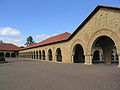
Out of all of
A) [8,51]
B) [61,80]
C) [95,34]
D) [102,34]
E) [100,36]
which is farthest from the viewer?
[8,51]

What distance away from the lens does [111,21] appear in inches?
554

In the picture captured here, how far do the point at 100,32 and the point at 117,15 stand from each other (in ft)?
8.79

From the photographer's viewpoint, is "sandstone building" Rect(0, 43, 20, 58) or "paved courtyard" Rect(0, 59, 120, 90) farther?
"sandstone building" Rect(0, 43, 20, 58)

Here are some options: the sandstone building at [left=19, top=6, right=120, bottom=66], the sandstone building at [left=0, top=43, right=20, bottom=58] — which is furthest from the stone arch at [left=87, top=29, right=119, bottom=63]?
the sandstone building at [left=0, top=43, right=20, bottom=58]

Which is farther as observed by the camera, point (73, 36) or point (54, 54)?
point (54, 54)

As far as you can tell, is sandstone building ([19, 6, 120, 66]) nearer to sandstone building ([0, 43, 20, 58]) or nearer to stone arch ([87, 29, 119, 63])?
stone arch ([87, 29, 119, 63])

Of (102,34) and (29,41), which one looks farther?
(29,41)

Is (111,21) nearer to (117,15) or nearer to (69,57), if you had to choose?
(117,15)

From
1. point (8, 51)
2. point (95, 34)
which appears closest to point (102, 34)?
point (95, 34)

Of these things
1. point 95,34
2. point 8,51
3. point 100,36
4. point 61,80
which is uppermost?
point 95,34

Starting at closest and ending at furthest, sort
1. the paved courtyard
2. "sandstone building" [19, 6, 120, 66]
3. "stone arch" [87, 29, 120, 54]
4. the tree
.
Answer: the paved courtyard < "stone arch" [87, 29, 120, 54] < "sandstone building" [19, 6, 120, 66] < the tree

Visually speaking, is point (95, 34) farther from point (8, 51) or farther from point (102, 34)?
point (8, 51)

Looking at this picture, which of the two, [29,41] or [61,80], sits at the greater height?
[29,41]

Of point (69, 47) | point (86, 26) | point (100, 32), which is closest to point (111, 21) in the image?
point (100, 32)
